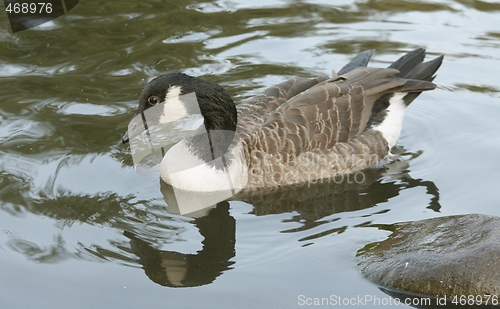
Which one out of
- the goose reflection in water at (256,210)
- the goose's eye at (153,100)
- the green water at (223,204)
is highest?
the goose's eye at (153,100)

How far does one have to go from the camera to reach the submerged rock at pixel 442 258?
20.1ft

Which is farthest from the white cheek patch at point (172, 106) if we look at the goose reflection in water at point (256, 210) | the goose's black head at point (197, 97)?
the goose reflection in water at point (256, 210)

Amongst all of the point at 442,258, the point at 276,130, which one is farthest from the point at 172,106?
the point at 442,258

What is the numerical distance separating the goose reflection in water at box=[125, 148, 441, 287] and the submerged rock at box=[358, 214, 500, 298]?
0.82 metres

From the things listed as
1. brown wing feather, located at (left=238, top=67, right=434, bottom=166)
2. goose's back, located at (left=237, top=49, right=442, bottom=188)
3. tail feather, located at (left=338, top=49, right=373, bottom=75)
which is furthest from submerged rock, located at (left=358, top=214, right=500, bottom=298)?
tail feather, located at (left=338, top=49, right=373, bottom=75)

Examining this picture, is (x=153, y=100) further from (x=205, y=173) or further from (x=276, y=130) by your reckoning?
(x=276, y=130)

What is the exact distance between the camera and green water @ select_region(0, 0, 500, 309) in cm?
657

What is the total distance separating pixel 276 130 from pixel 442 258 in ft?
8.88

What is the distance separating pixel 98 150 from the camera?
29.6 ft

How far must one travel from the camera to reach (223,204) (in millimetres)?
8125

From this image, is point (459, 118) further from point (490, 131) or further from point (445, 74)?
point (445, 74)

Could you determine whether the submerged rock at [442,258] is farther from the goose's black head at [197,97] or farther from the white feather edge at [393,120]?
the white feather edge at [393,120]

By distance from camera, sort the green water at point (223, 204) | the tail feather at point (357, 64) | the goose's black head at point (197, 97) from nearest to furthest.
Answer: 1. the green water at point (223, 204)
2. the goose's black head at point (197, 97)
3. the tail feather at point (357, 64)

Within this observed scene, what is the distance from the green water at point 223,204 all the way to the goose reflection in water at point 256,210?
0.07 ft
